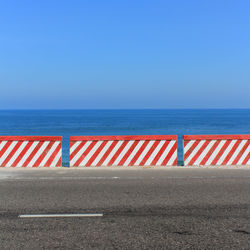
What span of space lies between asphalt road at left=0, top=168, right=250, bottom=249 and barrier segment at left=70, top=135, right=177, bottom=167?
1588 mm

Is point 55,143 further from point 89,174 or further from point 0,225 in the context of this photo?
point 0,225

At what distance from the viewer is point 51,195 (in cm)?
808

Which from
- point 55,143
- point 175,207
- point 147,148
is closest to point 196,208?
point 175,207

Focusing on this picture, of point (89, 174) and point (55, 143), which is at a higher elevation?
point (55, 143)

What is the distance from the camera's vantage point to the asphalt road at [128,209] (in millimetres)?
5176

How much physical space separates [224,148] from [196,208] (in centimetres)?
635

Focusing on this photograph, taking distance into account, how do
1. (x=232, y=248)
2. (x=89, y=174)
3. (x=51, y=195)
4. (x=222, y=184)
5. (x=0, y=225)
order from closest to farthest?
(x=232, y=248) → (x=0, y=225) → (x=51, y=195) → (x=222, y=184) → (x=89, y=174)

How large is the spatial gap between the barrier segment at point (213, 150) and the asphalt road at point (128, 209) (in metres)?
1.63

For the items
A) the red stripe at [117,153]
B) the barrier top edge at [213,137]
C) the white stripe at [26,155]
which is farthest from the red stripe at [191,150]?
the white stripe at [26,155]

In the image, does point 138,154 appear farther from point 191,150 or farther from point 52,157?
point 52,157

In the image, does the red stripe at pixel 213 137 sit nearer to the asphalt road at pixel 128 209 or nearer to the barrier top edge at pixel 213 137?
the barrier top edge at pixel 213 137

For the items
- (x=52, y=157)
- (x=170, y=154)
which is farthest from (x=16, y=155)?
(x=170, y=154)

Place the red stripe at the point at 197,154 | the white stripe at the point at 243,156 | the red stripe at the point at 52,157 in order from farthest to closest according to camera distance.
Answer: the white stripe at the point at 243,156, the red stripe at the point at 197,154, the red stripe at the point at 52,157

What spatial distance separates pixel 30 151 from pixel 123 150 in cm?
315
